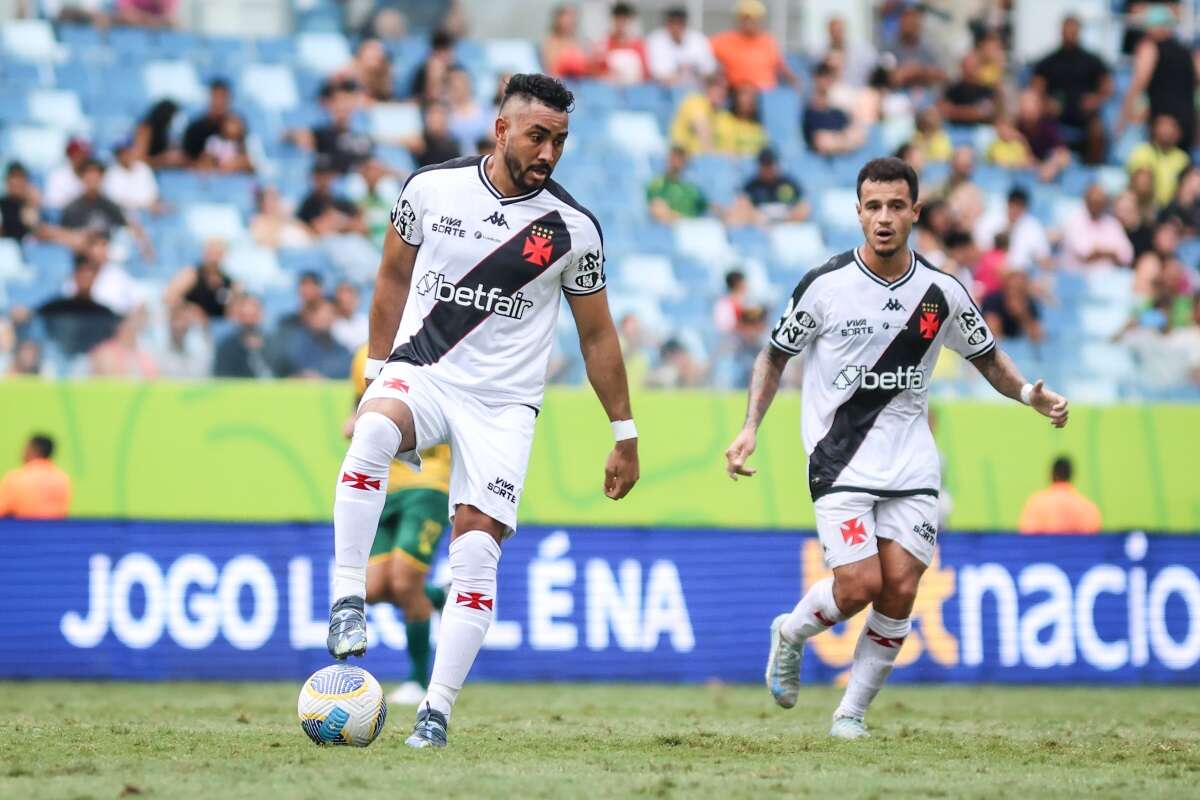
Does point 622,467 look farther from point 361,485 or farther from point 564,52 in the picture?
point 564,52

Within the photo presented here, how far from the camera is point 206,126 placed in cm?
1817

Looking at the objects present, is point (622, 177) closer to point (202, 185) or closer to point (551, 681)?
point (202, 185)

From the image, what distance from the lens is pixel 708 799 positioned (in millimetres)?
6199

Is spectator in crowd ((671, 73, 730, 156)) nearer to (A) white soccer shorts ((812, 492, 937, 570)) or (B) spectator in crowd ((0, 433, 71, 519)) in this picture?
(B) spectator in crowd ((0, 433, 71, 519))

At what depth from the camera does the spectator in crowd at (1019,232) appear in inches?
781

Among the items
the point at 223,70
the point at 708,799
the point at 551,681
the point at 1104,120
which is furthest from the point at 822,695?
the point at 1104,120

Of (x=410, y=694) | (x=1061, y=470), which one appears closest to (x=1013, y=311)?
(x=1061, y=470)

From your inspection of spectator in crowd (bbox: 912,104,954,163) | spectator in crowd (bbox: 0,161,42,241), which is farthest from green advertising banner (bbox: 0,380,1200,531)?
spectator in crowd (bbox: 912,104,954,163)

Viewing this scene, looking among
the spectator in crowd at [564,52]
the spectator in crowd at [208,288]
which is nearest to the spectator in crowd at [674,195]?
the spectator in crowd at [564,52]

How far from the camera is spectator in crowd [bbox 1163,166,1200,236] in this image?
68.3 feet

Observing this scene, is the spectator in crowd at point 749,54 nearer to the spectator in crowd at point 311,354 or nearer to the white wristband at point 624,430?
the spectator in crowd at point 311,354

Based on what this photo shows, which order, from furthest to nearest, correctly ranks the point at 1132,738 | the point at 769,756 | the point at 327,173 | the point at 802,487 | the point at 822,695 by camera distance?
the point at 327,173, the point at 802,487, the point at 822,695, the point at 1132,738, the point at 769,756

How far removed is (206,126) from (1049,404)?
1155cm

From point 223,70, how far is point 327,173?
2.47 metres
